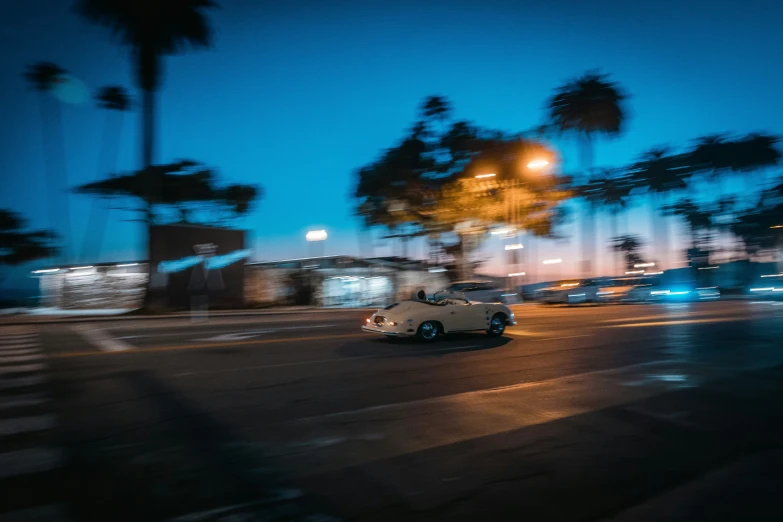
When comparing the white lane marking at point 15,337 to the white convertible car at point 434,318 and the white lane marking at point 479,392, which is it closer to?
the white convertible car at point 434,318

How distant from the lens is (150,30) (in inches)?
1107

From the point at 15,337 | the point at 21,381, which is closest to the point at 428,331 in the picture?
the point at 21,381

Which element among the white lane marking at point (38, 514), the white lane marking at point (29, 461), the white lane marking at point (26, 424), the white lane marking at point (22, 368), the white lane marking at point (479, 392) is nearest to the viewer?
the white lane marking at point (38, 514)

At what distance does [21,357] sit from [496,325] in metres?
11.3

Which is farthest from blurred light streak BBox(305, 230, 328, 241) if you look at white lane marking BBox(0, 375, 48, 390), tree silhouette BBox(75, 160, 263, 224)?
white lane marking BBox(0, 375, 48, 390)

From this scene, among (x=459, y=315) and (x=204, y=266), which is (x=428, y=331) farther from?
(x=204, y=266)

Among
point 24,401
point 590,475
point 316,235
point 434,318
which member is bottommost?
point 590,475

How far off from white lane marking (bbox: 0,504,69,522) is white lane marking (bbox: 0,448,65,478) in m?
0.93

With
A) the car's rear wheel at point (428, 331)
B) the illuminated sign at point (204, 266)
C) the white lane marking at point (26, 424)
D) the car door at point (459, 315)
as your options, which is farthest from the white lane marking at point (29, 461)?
the illuminated sign at point (204, 266)

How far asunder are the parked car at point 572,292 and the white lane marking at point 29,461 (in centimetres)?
3270

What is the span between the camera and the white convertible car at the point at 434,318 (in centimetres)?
1417

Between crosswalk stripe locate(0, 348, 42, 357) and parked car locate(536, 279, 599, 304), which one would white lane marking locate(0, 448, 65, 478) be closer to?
crosswalk stripe locate(0, 348, 42, 357)

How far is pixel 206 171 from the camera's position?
37.8 m

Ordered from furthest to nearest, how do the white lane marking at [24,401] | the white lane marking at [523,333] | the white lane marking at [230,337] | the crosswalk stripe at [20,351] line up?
the white lane marking at [523,333] → the white lane marking at [230,337] → the crosswalk stripe at [20,351] → the white lane marking at [24,401]
